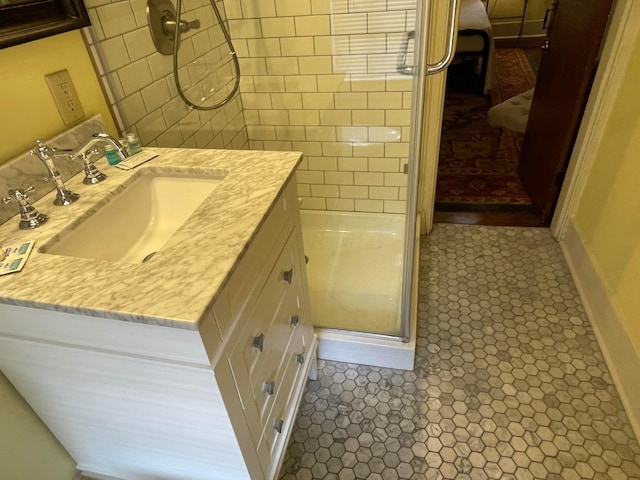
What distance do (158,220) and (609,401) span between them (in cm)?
161

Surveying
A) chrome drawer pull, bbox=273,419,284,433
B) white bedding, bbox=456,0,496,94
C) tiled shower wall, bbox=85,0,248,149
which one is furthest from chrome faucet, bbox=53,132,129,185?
white bedding, bbox=456,0,496,94

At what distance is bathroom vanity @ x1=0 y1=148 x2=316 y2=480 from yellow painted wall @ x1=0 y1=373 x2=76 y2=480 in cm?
4

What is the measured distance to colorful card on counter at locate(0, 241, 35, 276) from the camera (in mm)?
801

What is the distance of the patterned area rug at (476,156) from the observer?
2.57m

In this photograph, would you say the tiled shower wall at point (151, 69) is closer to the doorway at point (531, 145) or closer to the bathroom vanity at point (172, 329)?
the bathroom vanity at point (172, 329)

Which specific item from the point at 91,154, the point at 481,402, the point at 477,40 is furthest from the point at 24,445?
the point at 477,40

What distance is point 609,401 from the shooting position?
146 cm

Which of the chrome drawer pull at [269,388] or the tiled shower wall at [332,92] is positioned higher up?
the tiled shower wall at [332,92]

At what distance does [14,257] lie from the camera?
0.83 meters

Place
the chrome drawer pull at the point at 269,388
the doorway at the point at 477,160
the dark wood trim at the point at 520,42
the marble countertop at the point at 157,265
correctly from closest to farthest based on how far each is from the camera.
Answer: the marble countertop at the point at 157,265 < the chrome drawer pull at the point at 269,388 < the doorway at the point at 477,160 < the dark wood trim at the point at 520,42

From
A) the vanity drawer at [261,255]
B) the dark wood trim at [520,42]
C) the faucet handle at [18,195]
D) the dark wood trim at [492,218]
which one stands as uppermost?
the faucet handle at [18,195]

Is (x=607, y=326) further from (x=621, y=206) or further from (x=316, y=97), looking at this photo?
(x=316, y=97)

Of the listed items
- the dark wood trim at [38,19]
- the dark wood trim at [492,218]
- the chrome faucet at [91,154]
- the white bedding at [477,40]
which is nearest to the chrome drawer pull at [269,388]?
the chrome faucet at [91,154]

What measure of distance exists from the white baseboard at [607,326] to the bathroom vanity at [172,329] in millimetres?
1157
